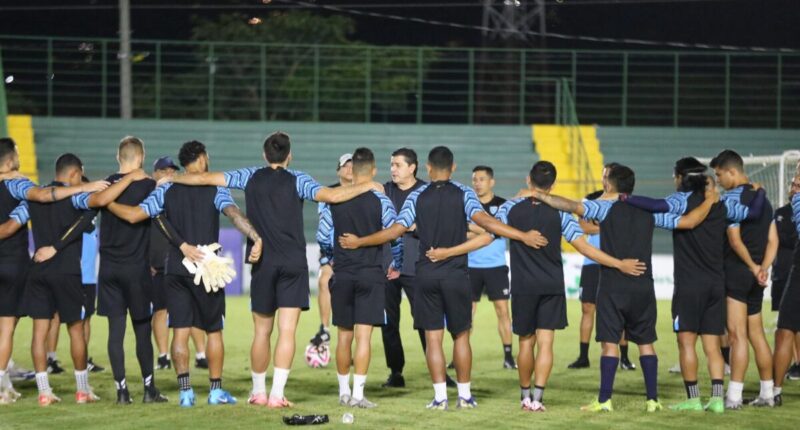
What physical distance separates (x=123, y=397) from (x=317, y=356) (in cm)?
331

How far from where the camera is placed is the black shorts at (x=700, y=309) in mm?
10656

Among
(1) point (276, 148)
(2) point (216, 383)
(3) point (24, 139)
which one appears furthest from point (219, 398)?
(3) point (24, 139)

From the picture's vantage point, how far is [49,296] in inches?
439

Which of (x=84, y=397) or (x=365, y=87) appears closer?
(x=84, y=397)

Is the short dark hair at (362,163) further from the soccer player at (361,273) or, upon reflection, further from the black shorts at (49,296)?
the black shorts at (49,296)

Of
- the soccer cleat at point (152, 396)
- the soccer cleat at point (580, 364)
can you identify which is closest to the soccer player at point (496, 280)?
the soccer cleat at point (580, 364)

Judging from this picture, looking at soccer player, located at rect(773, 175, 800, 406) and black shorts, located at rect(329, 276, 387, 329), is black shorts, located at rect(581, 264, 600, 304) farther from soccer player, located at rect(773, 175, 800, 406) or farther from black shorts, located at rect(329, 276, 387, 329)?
black shorts, located at rect(329, 276, 387, 329)

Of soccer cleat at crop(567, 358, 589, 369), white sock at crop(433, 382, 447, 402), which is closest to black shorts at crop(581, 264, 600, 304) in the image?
soccer cleat at crop(567, 358, 589, 369)

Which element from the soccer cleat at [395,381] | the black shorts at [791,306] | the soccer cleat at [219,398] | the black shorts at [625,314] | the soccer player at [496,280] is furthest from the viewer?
the soccer player at [496,280]

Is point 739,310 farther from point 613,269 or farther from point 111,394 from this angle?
point 111,394

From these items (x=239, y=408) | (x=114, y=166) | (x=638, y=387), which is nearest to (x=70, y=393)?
(x=239, y=408)

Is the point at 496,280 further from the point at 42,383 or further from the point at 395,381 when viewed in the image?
the point at 42,383

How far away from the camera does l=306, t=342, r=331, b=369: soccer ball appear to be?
549 inches

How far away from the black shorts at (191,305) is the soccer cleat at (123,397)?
741 mm
